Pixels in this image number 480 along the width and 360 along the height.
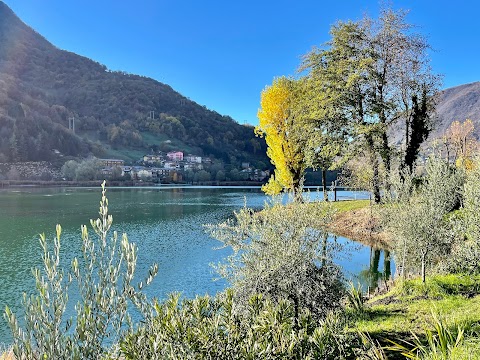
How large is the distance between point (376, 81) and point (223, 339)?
3070 centimetres

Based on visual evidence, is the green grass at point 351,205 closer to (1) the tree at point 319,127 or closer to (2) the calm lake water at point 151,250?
(1) the tree at point 319,127

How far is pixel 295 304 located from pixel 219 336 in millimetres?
4617

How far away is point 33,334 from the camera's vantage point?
2855 millimetres

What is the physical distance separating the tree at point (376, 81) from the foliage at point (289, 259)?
22.5 meters

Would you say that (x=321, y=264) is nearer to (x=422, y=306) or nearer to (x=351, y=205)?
(x=422, y=306)

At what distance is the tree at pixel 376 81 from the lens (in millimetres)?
29391

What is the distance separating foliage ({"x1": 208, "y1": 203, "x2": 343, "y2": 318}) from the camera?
7.62m

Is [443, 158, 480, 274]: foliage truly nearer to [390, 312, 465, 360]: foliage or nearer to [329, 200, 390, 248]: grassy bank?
[390, 312, 465, 360]: foliage

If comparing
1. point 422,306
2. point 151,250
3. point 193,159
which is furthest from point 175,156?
point 422,306

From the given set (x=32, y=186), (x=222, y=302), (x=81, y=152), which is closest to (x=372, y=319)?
(x=222, y=302)

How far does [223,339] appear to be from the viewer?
3521 mm

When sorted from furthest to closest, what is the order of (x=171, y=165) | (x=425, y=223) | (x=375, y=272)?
(x=171, y=165), (x=375, y=272), (x=425, y=223)

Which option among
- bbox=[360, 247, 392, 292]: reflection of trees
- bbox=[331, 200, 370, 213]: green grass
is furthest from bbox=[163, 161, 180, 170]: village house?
bbox=[360, 247, 392, 292]: reflection of trees

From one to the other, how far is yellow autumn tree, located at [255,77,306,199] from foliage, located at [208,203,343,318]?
68.7 feet
